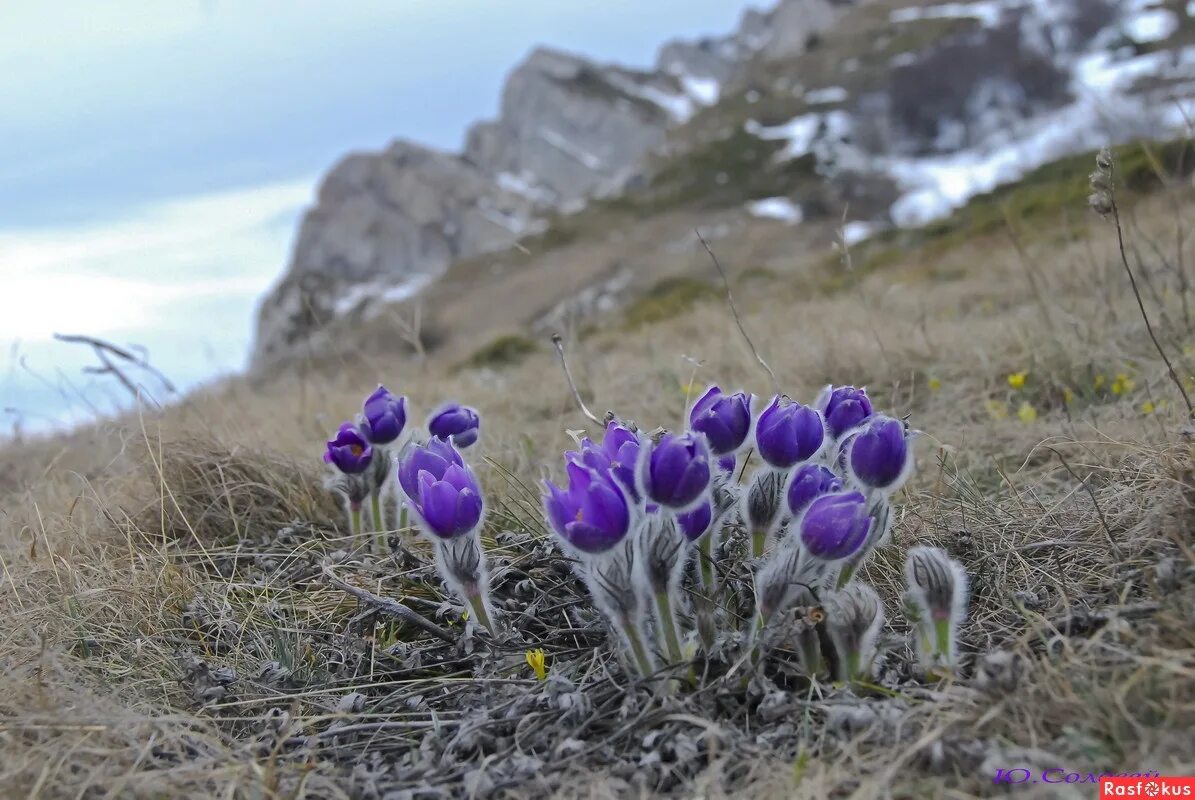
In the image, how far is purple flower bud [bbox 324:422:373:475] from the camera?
2.14 m

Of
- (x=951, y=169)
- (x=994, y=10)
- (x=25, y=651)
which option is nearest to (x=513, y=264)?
(x=951, y=169)

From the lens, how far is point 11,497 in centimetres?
325

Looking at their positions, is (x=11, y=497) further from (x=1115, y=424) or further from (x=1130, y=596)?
(x=1115, y=424)

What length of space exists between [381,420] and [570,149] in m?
67.8

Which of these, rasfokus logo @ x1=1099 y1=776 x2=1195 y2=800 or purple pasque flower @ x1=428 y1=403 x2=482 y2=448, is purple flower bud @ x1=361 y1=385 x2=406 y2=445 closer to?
purple pasque flower @ x1=428 y1=403 x2=482 y2=448

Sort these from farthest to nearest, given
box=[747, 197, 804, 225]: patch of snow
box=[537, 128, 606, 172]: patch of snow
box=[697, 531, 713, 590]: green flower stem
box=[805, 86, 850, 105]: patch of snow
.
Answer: box=[537, 128, 606, 172]: patch of snow < box=[805, 86, 850, 105]: patch of snow < box=[747, 197, 804, 225]: patch of snow < box=[697, 531, 713, 590]: green flower stem

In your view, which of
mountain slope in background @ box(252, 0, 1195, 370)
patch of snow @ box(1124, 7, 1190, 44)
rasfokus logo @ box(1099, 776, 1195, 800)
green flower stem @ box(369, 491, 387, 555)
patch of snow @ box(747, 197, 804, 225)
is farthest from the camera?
patch of snow @ box(1124, 7, 1190, 44)

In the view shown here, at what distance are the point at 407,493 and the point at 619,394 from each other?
7.90ft

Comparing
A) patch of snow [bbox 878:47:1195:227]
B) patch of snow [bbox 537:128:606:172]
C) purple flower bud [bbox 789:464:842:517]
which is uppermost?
patch of snow [bbox 537:128:606:172]

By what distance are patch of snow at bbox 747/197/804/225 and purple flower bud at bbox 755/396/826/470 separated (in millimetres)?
27976

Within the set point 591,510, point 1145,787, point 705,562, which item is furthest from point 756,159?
point 1145,787

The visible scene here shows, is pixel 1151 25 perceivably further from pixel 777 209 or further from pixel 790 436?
pixel 790 436

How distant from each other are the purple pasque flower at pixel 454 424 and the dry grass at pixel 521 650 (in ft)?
0.77

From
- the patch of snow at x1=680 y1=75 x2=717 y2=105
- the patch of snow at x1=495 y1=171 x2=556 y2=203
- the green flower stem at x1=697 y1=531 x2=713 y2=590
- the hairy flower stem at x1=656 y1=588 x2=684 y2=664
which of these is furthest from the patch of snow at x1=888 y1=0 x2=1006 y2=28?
the hairy flower stem at x1=656 y1=588 x2=684 y2=664
